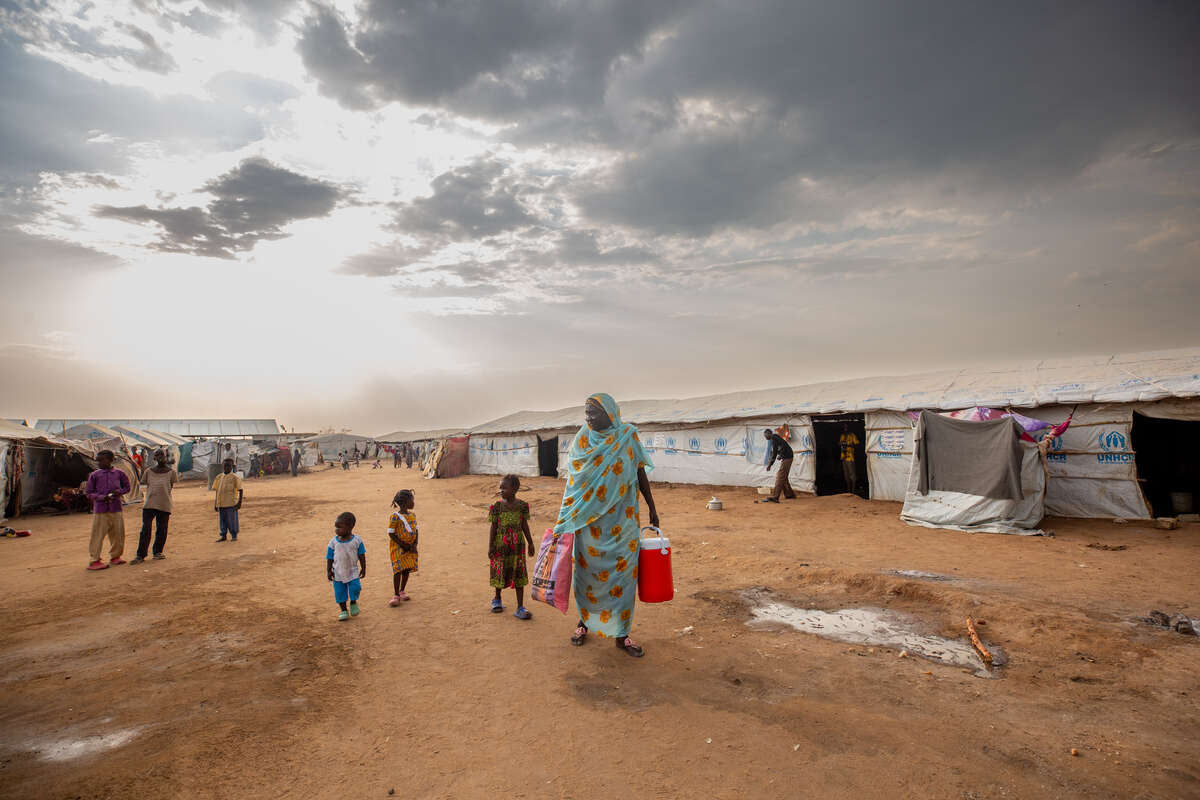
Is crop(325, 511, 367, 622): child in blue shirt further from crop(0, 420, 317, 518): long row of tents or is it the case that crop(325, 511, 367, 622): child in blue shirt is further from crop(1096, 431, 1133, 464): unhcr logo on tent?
crop(1096, 431, 1133, 464): unhcr logo on tent

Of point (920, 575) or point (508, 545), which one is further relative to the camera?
point (920, 575)

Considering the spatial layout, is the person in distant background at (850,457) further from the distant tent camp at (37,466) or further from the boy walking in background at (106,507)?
the distant tent camp at (37,466)

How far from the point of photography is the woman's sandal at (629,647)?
4.28 m

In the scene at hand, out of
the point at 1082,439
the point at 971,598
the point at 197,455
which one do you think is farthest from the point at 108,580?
the point at 197,455

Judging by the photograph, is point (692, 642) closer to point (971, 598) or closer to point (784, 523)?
point (971, 598)

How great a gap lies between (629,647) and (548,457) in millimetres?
21310

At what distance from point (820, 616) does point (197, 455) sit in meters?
33.7

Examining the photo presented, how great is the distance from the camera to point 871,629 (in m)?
4.91

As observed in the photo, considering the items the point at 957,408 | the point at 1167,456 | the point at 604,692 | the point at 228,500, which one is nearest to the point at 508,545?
the point at 604,692

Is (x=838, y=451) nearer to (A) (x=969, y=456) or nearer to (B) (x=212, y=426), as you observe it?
(A) (x=969, y=456)

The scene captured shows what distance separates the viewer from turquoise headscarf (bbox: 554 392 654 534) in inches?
170

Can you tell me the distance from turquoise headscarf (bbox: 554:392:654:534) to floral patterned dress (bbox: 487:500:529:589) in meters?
0.95

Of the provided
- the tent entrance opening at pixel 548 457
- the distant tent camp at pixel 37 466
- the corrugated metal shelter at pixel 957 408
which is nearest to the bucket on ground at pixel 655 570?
the corrugated metal shelter at pixel 957 408

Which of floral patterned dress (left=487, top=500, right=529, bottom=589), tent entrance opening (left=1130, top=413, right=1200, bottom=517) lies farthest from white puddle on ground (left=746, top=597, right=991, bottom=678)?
tent entrance opening (left=1130, top=413, right=1200, bottom=517)
